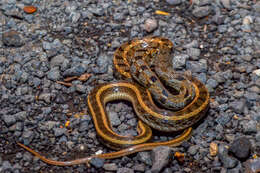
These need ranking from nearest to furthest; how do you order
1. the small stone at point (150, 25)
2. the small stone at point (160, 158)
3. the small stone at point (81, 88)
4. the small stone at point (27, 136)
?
the small stone at point (160, 158) → the small stone at point (27, 136) → the small stone at point (81, 88) → the small stone at point (150, 25)

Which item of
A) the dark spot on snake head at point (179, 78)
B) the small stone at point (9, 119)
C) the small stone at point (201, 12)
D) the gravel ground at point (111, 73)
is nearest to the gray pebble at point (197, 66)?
the gravel ground at point (111, 73)

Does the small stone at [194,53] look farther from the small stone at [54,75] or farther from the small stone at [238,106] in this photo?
the small stone at [54,75]

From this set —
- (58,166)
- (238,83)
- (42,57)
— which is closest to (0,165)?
(58,166)

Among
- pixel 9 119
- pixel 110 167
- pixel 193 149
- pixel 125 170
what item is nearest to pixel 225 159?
pixel 193 149

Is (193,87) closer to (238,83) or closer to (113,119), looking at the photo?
(238,83)

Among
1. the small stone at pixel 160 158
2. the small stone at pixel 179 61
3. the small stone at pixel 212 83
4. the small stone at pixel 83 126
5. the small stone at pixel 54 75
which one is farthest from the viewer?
Answer: the small stone at pixel 179 61

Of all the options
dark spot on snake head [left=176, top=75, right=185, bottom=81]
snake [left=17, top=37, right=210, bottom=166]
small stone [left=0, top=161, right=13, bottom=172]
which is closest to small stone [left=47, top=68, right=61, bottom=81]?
snake [left=17, top=37, right=210, bottom=166]

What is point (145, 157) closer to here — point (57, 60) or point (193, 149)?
point (193, 149)
